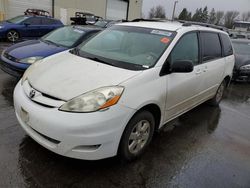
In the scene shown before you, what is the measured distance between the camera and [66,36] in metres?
6.16

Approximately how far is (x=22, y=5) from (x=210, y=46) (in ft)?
66.0

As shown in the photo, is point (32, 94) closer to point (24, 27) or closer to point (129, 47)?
point (129, 47)

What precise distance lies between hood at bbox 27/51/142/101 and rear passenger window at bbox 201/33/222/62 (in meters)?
1.82

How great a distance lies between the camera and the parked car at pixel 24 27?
432 inches

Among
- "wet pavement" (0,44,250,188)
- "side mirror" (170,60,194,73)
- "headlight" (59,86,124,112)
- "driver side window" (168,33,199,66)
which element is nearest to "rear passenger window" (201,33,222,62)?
"driver side window" (168,33,199,66)

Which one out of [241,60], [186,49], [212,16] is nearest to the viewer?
[186,49]

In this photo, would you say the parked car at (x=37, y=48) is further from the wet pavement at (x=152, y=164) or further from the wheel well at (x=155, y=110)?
the wheel well at (x=155, y=110)

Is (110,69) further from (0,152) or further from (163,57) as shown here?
(0,152)

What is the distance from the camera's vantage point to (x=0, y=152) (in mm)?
2803

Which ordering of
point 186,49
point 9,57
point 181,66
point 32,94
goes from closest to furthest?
point 32,94 → point 181,66 → point 186,49 → point 9,57

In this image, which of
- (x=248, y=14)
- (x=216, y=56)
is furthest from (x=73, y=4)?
(x=248, y=14)

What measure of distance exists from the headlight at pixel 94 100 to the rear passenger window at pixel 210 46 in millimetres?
2183

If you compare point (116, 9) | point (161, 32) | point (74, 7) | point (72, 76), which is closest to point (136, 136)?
point (72, 76)

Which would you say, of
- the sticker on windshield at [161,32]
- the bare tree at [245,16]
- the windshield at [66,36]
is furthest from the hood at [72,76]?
the bare tree at [245,16]
